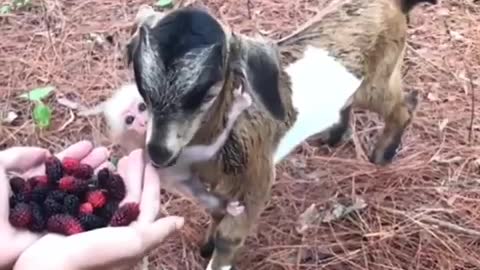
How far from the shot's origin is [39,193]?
6.35 feet

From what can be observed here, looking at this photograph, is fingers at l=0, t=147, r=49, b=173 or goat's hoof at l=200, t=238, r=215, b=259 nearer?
fingers at l=0, t=147, r=49, b=173

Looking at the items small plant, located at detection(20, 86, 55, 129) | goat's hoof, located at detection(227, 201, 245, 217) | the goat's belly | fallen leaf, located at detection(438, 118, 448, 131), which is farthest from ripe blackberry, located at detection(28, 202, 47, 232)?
fallen leaf, located at detection(438, 118, 448, 131)

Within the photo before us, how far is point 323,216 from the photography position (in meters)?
2.55

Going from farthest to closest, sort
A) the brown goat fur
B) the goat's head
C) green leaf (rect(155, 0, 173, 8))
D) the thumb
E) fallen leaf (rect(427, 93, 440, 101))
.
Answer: green leaf (rect(155, 0, 173, 8)), fallen leaf (rect(427, 93, 440, 101)), the brown goat fur, the thumb, the goat's head

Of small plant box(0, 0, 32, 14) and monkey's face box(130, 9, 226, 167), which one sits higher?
monkey's face box(130, 9, 226, 167)

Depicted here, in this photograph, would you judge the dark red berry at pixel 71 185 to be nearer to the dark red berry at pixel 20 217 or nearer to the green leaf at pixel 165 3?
the dark red berry at pixel 20 217

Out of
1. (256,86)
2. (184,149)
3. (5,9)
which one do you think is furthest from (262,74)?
(5,9)

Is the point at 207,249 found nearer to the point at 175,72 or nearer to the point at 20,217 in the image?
the point at 20,217

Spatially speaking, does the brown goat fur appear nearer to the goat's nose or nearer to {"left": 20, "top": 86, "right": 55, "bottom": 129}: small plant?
the goat's nose

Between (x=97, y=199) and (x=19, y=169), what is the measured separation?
228 mm

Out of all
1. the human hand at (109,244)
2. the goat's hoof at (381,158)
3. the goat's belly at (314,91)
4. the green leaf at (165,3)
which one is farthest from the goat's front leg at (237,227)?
the green leaf at (165,3)

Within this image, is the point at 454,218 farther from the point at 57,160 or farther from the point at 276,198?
the point at 57,160

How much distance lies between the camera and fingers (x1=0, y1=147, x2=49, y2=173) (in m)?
2.01

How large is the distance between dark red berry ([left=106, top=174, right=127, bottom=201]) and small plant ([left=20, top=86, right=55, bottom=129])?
943mm
